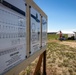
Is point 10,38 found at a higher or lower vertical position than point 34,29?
lower

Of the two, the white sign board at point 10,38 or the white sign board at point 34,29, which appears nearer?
the white sign board at point 10,38

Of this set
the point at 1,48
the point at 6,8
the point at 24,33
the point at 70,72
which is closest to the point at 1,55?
the point at 1,48

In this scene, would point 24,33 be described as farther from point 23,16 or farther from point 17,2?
point 17,2

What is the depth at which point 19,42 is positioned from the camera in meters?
2.56

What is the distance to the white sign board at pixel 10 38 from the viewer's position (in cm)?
199

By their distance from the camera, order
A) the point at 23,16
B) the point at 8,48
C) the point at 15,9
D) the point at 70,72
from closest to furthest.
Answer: the point at 8,48 < the point at 15,9 < the point at 23,16 < the point at 70,72

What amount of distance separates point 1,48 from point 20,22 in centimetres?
73

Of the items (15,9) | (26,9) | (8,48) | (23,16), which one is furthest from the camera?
(26,9)

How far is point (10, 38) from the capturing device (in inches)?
86.3

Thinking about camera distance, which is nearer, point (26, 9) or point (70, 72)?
point (26, 9)

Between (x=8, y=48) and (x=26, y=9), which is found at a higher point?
(x=26, y=9)

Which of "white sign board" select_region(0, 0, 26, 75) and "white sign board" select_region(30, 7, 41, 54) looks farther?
"white sign board" select_region(30, 7, 41, 54)

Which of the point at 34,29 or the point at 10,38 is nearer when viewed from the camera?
the point at 10,38

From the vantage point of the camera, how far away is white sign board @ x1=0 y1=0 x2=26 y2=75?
199 centimetres
